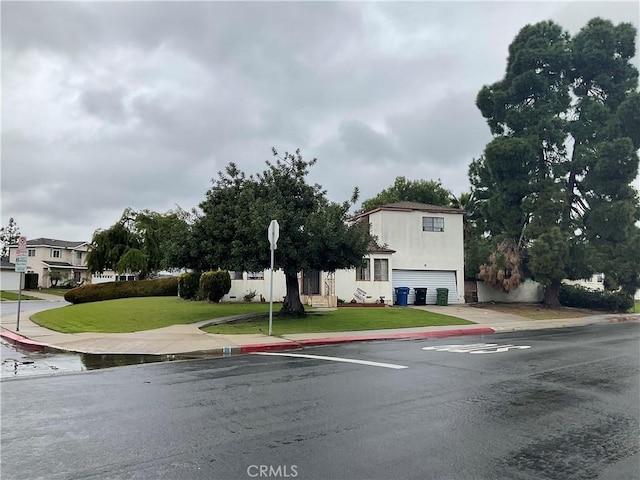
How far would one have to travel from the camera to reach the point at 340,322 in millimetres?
19391

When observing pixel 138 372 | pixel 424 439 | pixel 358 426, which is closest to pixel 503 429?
pixel 424 439

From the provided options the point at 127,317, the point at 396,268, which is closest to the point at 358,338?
the point at 127,317

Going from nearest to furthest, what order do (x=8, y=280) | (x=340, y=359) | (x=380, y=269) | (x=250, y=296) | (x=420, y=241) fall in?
(x=340, y=359), (x=250, y=296), (x=380, y=269), (x=420, y=241), (x=8, y=280)

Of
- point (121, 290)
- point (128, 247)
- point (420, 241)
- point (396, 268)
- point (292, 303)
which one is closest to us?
point (292, 303)

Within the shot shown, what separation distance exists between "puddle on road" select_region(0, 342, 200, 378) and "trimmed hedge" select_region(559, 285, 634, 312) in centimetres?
3004

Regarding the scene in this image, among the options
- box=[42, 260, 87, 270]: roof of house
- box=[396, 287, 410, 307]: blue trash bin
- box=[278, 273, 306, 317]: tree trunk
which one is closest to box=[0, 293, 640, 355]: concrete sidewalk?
box=[278, 273, 306, 317]: tree trunk

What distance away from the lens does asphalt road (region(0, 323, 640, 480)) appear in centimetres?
471

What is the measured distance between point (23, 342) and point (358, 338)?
9811mm

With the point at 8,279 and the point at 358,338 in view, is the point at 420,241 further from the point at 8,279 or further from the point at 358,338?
the point at 8,279

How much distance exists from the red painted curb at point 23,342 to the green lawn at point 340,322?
16.3 ft

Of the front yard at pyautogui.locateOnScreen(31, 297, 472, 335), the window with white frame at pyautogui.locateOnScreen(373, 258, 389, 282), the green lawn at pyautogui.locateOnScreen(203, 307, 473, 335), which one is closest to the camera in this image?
the green lawn at pyautogui.locateOnScreen(203, 307, 473, 335)

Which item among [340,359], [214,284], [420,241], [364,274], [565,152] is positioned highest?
[565,152]

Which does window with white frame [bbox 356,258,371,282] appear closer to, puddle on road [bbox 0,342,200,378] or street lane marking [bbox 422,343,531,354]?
street lane marking [bbox 422,343,531,354]

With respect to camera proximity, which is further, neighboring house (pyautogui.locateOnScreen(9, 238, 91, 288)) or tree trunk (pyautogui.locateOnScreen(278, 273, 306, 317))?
neighboring house (pyautogui.locateOnScreen(9, 238, 91, 288))
